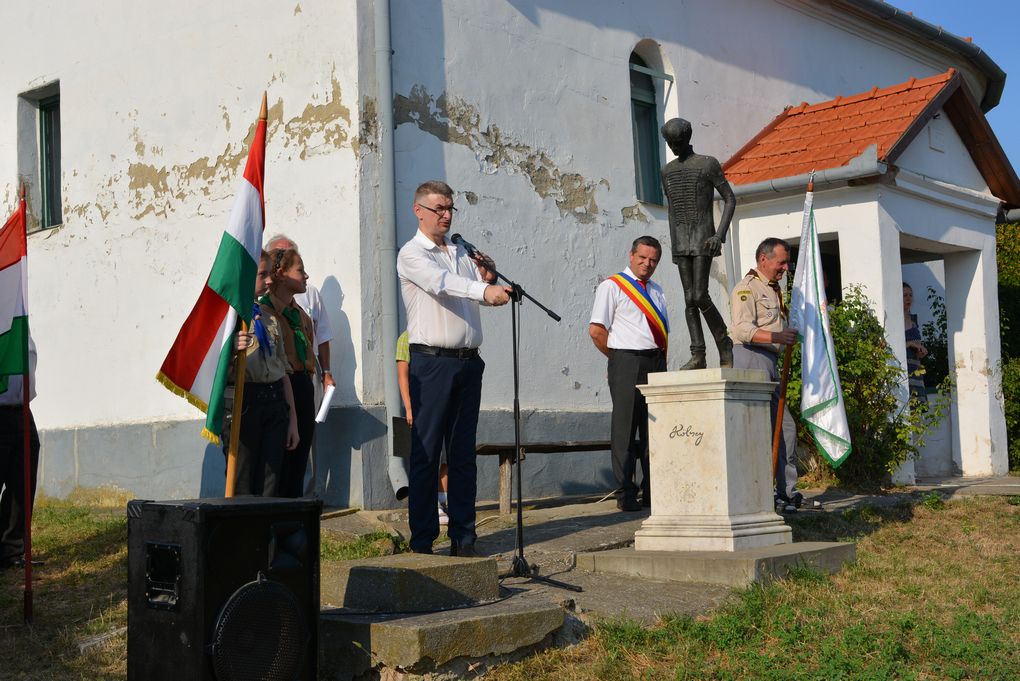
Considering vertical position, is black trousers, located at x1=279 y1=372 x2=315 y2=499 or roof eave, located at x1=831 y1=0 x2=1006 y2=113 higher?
roof eave, located at x1=831 y1=0 x2=1006 y2=113

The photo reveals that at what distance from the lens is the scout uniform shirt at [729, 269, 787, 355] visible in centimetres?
850

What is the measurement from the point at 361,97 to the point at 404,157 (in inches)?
22.0

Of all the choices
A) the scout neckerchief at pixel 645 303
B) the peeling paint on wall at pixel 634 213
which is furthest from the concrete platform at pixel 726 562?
the peeling paint on wall at pixel 634 213

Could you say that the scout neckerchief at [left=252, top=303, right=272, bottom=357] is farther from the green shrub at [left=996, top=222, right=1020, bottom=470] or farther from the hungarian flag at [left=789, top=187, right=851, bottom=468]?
the green shrub at [left=996, top=222, right=1020, bottom=470]

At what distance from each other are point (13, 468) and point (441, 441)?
120 inches

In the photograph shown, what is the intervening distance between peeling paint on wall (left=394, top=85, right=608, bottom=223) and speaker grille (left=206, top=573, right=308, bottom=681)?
5.48 metres

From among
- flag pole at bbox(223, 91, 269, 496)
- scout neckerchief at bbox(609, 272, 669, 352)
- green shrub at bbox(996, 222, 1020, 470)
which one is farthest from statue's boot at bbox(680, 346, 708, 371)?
green shrub at bbox(996, 222, 1020, 470)

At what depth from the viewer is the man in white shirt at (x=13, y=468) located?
7480 mm

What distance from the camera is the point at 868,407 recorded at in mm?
10422

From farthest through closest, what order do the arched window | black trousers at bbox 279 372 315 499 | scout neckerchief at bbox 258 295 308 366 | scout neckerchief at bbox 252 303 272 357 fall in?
1. the arched window
2. black trousers at bbox 279 372 315 499
3. scout neckerchief at bbox 258 295 308 366
4. scout neckerchief at bbox 252 303 272 357

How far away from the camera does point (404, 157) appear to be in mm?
9156

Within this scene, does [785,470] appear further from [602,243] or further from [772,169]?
[772,169]

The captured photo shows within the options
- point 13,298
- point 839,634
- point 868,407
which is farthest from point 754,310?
point 13,298

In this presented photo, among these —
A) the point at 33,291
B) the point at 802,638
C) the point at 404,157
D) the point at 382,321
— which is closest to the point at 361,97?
the point at 404,157
